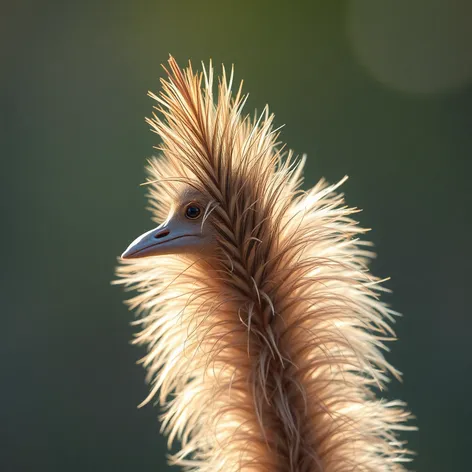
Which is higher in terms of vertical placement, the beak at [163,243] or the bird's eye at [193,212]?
the bird's eye at [193,212]

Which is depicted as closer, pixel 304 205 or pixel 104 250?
pixel 304 205

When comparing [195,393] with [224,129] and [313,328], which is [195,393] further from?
[224,129]

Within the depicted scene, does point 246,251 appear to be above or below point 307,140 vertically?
below

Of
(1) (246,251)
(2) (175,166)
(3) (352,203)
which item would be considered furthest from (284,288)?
(3) (352,203)

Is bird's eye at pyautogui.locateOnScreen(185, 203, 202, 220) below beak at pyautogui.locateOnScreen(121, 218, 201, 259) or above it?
above
